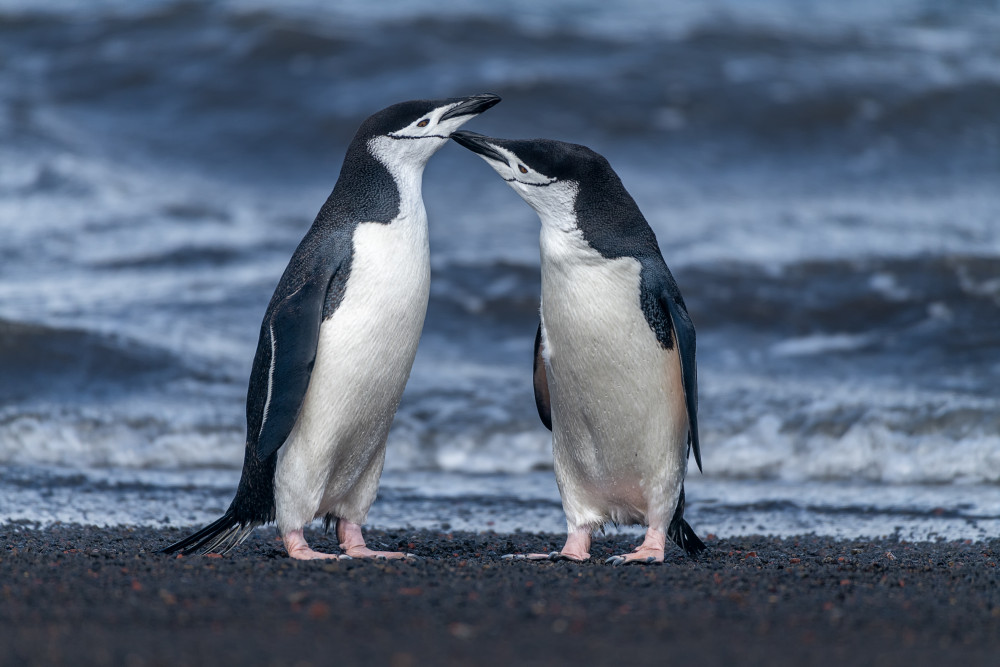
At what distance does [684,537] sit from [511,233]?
7.89m

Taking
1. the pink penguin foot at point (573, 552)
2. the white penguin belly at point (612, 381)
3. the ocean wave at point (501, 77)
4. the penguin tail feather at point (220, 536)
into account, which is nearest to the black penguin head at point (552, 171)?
the white penguin belly at point (612, 381)

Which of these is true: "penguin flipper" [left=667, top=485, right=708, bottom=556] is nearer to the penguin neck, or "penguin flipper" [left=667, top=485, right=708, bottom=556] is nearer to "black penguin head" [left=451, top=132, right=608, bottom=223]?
"black penguin head" [left=451, top=132, right=608, bottom=223]

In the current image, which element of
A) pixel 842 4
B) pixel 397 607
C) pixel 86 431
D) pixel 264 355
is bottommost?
pixel 86 431

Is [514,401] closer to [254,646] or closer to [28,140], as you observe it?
[254,646]

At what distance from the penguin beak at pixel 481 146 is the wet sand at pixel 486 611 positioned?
1488 millimetres

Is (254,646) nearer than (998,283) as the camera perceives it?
Yes

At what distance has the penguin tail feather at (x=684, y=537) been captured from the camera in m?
4.35

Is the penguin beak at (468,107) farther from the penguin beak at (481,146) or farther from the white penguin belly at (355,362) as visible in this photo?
the white penguin belly at (355,362)

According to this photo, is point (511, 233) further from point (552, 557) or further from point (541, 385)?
point (552, 557)

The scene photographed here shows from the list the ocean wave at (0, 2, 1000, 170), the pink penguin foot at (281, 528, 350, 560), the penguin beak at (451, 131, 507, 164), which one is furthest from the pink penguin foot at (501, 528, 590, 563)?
the ocean wave at (0, 2, 1000, 170)

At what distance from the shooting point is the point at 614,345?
4.05 m

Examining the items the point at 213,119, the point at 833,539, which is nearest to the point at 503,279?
the point at 833,539

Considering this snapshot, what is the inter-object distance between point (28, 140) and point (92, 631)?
13.7m

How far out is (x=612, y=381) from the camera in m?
4.07
